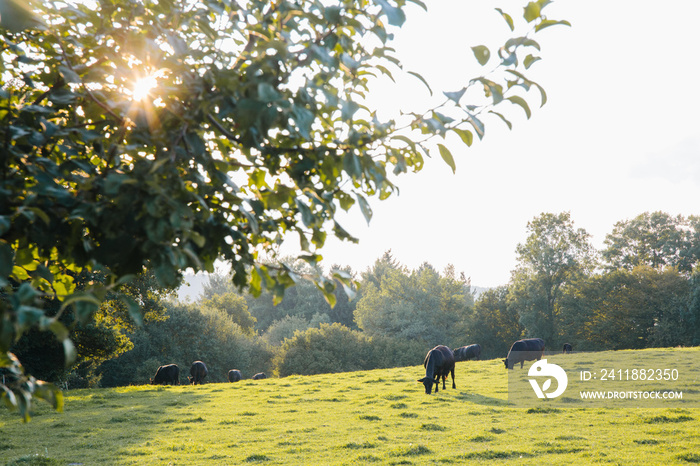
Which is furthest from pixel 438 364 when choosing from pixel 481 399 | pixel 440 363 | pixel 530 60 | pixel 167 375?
pixel 530 60

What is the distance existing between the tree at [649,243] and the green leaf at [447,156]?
6872 centimetres

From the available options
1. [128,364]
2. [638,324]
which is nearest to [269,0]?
[128,364]

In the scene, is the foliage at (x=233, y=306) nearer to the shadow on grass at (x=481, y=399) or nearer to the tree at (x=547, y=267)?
the tree at (x=547, y=267)

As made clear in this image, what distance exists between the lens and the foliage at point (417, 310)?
61844 mm

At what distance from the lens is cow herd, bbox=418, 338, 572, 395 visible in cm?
1984

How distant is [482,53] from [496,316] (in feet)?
204

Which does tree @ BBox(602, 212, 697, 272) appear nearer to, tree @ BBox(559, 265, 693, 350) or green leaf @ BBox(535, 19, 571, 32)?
tree @ BBox(559, 265, 693, 350)

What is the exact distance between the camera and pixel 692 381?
1928 centimetres

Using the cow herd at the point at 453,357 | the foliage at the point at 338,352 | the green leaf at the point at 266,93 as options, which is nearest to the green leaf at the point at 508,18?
the green leaf at the point at 266,93

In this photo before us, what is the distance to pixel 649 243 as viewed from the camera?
64375mm

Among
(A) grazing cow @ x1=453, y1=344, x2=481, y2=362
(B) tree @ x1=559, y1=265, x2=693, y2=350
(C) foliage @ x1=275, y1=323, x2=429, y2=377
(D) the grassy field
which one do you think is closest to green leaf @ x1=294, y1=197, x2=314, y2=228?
(D) the grassy field

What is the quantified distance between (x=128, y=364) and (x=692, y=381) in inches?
1634

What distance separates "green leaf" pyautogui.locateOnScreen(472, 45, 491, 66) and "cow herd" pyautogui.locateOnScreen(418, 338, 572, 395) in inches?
704

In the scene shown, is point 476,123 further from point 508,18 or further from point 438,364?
point 438,364
